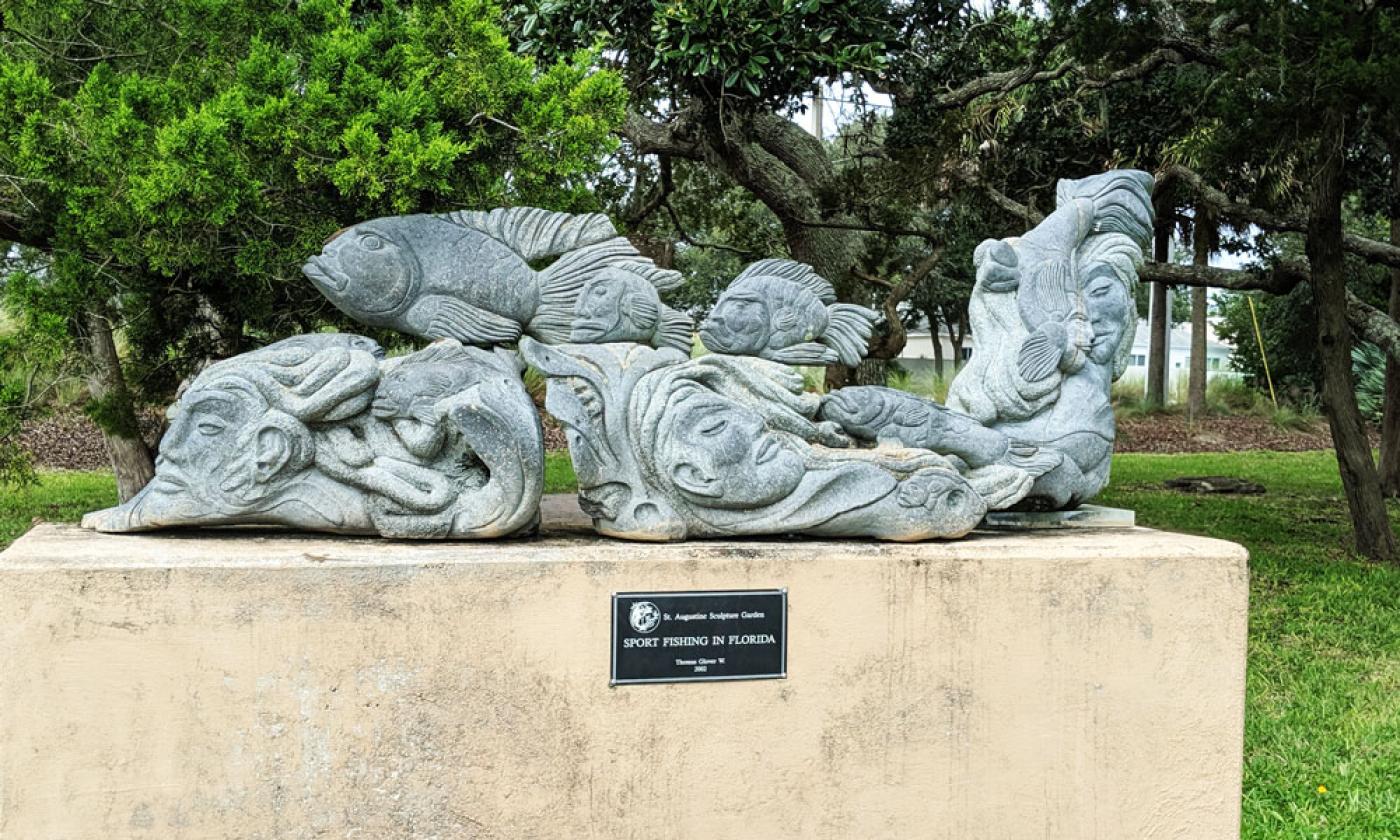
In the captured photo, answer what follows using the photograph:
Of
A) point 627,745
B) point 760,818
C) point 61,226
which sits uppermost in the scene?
point 61,226

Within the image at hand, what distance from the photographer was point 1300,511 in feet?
30.9

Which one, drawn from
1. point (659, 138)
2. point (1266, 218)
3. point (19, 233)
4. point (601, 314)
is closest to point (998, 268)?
point (601, 314)

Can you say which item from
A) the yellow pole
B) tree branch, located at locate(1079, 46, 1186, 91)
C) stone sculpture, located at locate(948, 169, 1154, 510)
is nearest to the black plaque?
stone sculpture, located at locate(948, 169, 1154, 510)

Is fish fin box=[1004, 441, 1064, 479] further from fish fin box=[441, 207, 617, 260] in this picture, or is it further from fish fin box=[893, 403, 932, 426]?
fish fin box=[441, 207, 617, 260]

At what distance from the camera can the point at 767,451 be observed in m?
3.02

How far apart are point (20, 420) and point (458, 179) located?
2.03m

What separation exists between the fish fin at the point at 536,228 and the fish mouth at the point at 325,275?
1.14 ft

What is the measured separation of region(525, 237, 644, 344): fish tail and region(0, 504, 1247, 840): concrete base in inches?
23.2

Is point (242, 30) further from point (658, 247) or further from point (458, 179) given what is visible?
point (658, 247)

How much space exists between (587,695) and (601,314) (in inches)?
41.5

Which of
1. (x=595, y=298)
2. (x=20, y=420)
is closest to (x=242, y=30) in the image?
(x=20, y=420)

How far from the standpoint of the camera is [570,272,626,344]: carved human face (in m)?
3.25

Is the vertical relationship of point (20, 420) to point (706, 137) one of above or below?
below

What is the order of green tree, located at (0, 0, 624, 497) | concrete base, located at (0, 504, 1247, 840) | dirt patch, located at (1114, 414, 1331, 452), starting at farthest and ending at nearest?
1. dirt patch, located at (1114, 414, 1331, 452)
2. green tree, located at (0, 0, 624, 497)
3. concrete base, located at (0, 504, 1247, 840)
